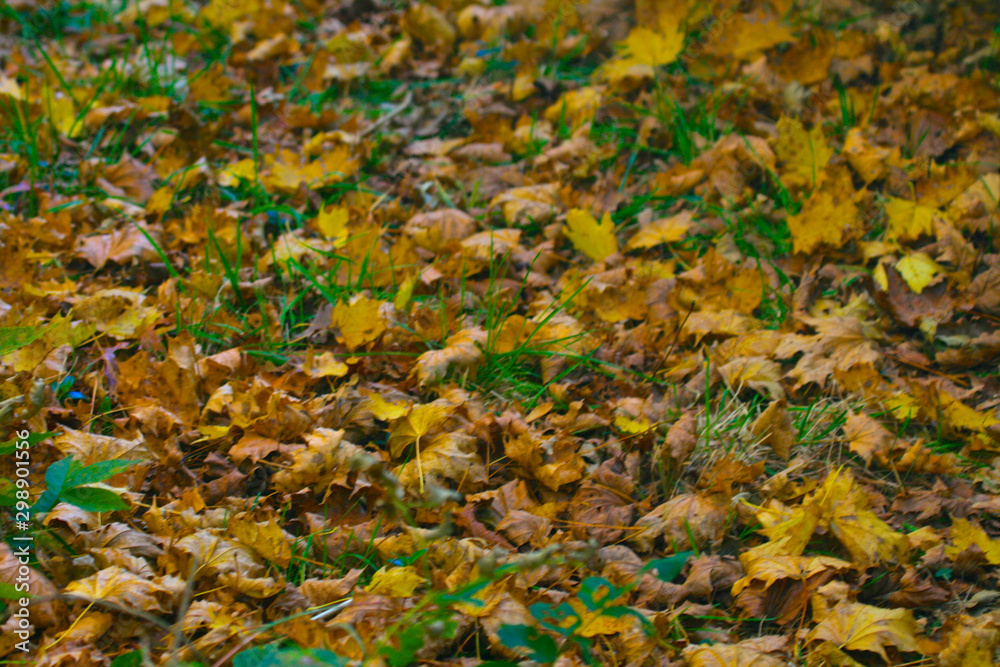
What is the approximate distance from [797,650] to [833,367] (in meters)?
0.83

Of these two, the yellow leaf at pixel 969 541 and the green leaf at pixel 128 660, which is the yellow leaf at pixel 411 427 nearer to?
the green leaf at pixel 128 660

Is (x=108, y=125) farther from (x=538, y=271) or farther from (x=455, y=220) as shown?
(x=538, y=271)

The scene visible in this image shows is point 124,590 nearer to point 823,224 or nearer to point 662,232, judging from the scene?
point 662,232

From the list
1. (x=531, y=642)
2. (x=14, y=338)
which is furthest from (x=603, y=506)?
(x=14, y=338)

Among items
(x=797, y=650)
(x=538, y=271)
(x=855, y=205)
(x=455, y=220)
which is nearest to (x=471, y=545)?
(x=797, y=650)

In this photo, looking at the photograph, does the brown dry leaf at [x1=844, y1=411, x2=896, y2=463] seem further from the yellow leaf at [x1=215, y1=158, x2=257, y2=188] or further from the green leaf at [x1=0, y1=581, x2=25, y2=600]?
the yellow leaf at [x1=215, y1=158, x2=257, y2=188]

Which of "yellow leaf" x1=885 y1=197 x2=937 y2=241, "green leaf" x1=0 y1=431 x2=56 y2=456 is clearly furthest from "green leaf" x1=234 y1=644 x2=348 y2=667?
"yellow leaf" x1=885 y1=197 x2=937 y2=241

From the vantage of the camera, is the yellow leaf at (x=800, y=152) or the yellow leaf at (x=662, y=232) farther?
the yellow leaf at (x=800, y=152)

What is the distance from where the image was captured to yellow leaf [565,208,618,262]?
233 centimetres

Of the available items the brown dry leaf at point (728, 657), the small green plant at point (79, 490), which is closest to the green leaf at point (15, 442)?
the small green plant at point (79, 490)
